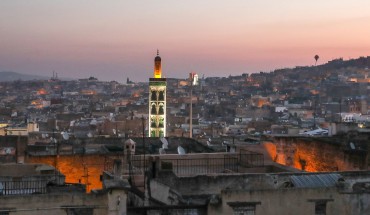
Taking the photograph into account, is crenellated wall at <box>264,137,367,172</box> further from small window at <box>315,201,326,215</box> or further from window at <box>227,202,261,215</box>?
window at <box>227,202,261,215</box>

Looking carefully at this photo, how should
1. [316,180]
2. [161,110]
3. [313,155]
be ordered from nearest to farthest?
[316,180] < [313,155] < [161,110]

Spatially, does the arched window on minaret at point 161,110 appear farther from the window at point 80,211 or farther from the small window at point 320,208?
the window at point 80,211

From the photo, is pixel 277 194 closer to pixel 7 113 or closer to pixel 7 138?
pixel 7 138

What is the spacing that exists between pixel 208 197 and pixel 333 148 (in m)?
8.35

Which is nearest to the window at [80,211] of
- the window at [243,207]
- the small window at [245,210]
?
the window at [243,207]

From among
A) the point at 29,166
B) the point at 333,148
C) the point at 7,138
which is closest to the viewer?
the point at 29,166

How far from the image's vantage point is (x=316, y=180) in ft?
55.0

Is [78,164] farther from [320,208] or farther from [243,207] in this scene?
[320,208]

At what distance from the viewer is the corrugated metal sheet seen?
16500mm

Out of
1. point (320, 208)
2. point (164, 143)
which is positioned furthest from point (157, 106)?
point (320, 208)


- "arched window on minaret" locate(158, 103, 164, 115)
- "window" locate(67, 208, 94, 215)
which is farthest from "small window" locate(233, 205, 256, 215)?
"arched window on minaret" locate(158, 103, 164, 115)

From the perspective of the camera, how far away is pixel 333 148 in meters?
23.1

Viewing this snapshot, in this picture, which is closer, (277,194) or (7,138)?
(277,194)

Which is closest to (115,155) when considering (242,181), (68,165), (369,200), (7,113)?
(68,165)
